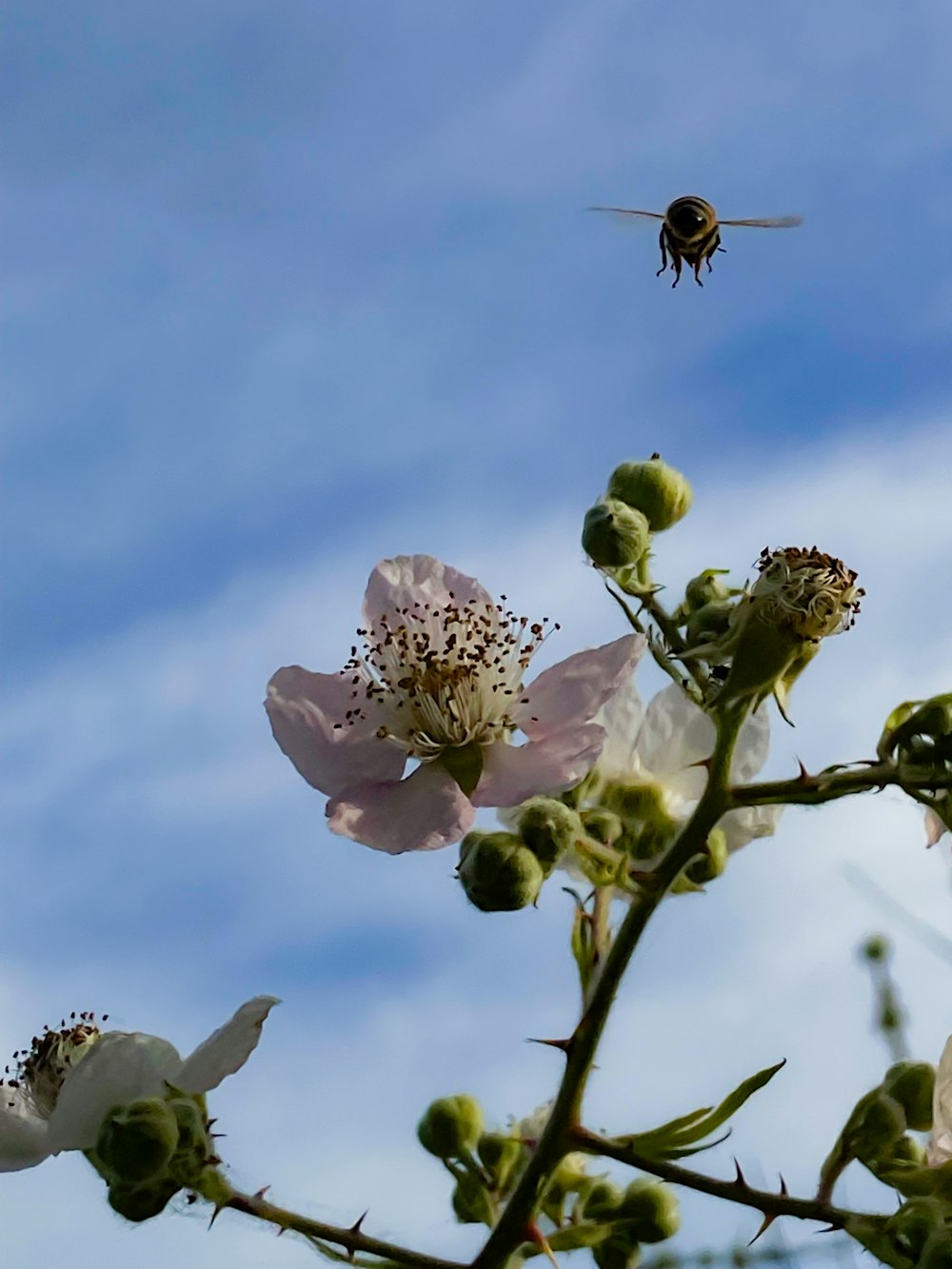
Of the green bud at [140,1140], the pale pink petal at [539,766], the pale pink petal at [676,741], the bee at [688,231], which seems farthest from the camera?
the bee at [688,231]

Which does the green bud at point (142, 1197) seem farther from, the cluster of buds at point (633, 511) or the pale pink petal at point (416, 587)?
the cluster of buds at point (633, 511)

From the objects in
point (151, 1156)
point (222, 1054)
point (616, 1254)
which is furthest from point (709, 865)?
point (151, 1156)

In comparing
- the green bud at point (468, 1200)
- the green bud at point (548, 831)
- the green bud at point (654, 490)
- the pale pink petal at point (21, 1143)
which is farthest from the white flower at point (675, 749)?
the pale pink petal at point (21, 1143)

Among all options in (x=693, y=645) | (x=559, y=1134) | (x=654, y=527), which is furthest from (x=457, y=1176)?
(x=654, y=527)

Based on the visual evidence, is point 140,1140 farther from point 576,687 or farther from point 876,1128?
point 876,1128

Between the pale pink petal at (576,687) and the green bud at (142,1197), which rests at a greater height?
the pale pink petal at (576,687)

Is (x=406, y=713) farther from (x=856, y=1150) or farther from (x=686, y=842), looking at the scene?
(x=856, y=1150)
